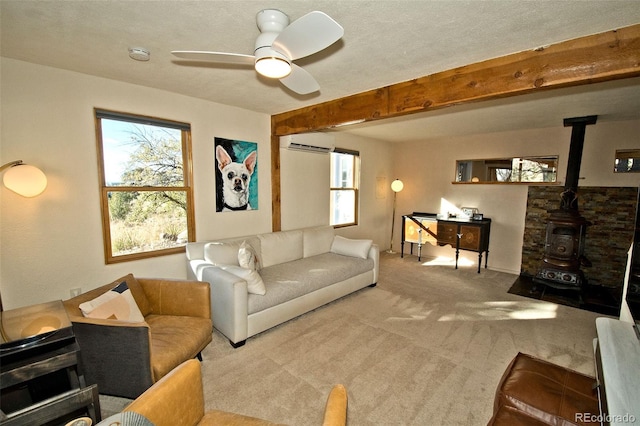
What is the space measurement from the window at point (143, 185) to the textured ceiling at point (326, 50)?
467 millimetres

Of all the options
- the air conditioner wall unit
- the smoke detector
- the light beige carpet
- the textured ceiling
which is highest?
the textured ceiling

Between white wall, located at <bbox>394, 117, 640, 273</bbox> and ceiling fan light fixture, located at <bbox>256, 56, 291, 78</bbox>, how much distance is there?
416 centimetres

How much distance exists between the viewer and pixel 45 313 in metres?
1.47

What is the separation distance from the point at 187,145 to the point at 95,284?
1670mm

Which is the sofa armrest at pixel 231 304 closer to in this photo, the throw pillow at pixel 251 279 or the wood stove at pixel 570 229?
the throw pillow at pixel 251 279

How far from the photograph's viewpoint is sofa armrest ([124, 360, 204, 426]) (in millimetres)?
997

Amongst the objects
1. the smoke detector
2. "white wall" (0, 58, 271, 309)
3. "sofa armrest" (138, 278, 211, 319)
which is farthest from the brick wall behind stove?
"white wall" (0, 58, 271, 309)

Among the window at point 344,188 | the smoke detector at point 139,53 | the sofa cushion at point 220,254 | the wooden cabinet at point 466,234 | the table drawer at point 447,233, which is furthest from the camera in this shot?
the window at point 344,188

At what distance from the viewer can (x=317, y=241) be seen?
4.03 meters

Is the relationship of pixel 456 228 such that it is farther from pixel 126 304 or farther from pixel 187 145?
pixel 126 304

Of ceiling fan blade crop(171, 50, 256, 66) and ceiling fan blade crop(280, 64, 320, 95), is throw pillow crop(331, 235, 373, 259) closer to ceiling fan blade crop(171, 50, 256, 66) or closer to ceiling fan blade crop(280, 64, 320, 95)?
ceiling fan blade crop(280, 64, 320, 95)

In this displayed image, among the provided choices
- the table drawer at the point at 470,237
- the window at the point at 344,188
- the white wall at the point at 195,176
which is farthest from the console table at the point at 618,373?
the window at the point at 344,188

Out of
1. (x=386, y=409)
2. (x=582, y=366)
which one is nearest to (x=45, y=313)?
(x=386, y=409)

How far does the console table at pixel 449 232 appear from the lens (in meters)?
4.65
